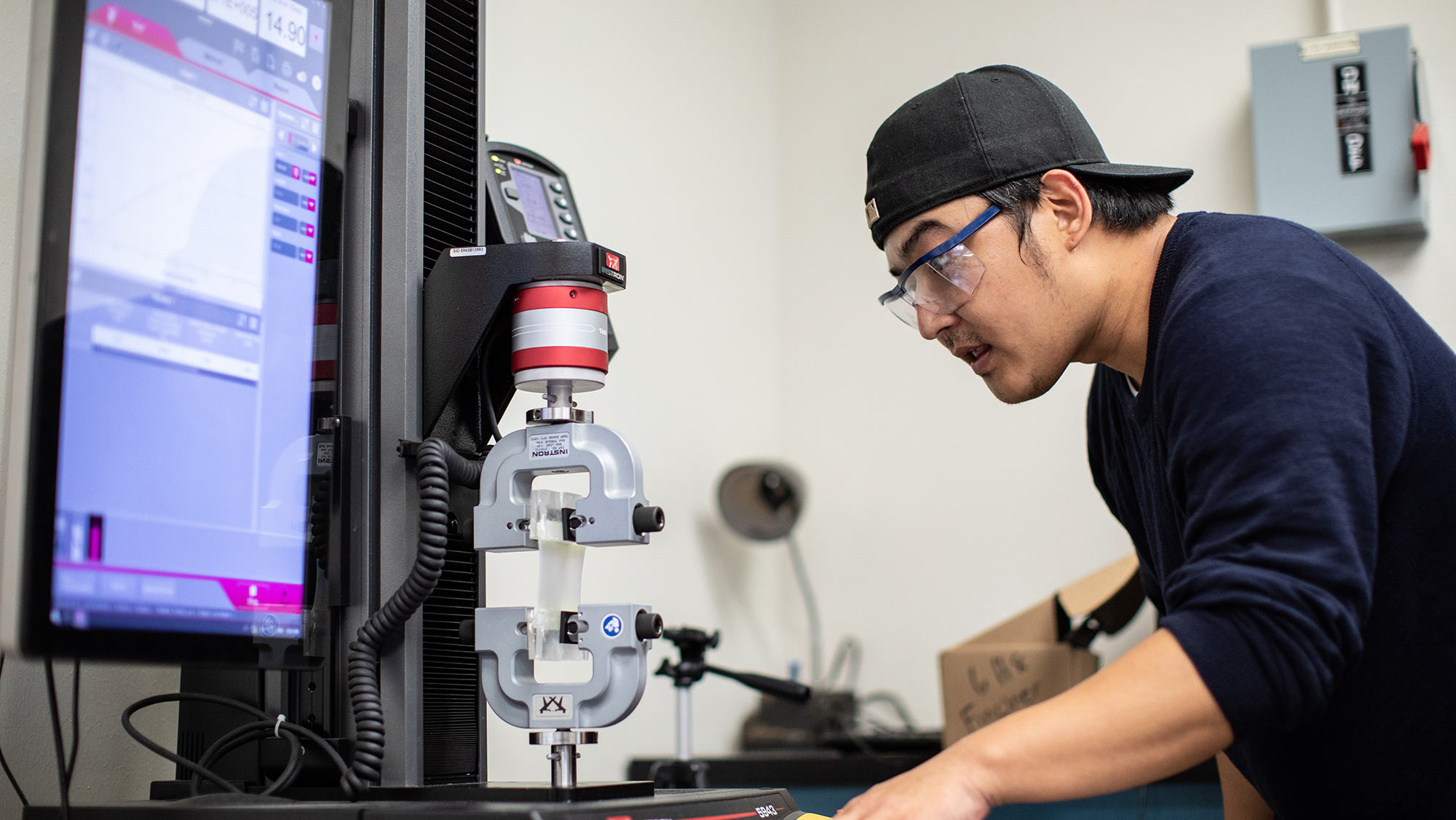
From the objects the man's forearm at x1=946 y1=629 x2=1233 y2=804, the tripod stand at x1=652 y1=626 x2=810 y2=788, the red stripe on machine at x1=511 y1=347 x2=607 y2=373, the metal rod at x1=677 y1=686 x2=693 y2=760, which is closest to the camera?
the man's forearm at x1=946 y1=629 x2=1233 y2=804

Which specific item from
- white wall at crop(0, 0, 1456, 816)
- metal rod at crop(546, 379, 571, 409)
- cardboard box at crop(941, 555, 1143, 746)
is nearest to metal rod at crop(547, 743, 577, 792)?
metal rod at crop(546, 379, 571, 409)

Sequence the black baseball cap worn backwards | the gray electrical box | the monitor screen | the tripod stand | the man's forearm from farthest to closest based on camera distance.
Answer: the gray electrical box < the tripod stand < the monitor screen < the black baseball cap worn backwards < the man's forearm

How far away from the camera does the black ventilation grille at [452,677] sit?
119 cm

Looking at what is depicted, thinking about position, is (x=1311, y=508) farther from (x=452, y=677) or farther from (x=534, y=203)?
(x=534, y=203)

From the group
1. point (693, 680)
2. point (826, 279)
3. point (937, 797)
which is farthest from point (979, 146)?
point (826, 279)

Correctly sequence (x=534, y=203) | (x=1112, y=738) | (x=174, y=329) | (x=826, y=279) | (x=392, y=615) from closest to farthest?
1. (x=1112, y=738)
2. (x=174, y=329)
3. (x=392, y=615)
4. (x=534, y=203)
5. (x=826, y=279)

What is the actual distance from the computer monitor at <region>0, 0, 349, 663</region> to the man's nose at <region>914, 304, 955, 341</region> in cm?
64

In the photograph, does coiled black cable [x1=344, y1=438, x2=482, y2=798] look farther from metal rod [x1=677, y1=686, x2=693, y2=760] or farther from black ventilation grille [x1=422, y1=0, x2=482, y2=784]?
metal rod [x1=677, y1=686, x2=693, y2=760]

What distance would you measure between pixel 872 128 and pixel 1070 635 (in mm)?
1613

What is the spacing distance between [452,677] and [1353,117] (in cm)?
242

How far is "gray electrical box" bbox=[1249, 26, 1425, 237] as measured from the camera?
8.74 feet

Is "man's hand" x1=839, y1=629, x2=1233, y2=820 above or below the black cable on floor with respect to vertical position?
above

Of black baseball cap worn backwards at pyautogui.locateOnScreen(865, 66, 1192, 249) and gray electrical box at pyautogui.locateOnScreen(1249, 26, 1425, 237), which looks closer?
black baseball cap worn backwards at pyautogui.locateOnScreen(865, 66, 1192, 249)

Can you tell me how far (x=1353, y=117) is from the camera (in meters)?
2.70
